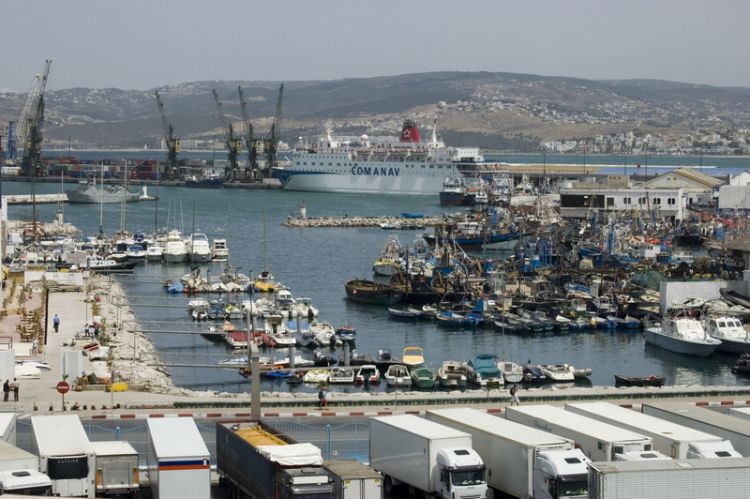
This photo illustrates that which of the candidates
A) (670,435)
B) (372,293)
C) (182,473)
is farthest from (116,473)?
(372,293)

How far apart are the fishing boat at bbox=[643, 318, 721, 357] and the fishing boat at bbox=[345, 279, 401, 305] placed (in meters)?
4.70

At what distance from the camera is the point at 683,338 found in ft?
51.4

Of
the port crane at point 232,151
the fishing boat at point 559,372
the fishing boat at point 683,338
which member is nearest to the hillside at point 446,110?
the port crane at point 232,151

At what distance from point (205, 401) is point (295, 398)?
68 cm

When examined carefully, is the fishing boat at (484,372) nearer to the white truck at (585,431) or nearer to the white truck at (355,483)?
the white truck at (585,431)

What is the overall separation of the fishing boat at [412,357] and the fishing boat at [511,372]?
3.32 feet

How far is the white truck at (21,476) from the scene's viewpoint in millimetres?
6320

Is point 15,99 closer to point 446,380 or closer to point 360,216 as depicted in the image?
point 360,216

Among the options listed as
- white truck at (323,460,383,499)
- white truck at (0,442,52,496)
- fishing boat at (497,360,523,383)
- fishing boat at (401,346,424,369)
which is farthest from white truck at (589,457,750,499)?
fishing boat at (401,346,424,369)

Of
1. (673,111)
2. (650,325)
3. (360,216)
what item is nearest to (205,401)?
(650,325)

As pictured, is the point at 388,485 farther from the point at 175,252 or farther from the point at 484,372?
the point at 175,252

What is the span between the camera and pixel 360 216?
4169cm

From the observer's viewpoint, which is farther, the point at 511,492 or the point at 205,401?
the point at 205,401

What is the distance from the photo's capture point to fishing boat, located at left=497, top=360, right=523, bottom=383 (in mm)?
A: 13602
